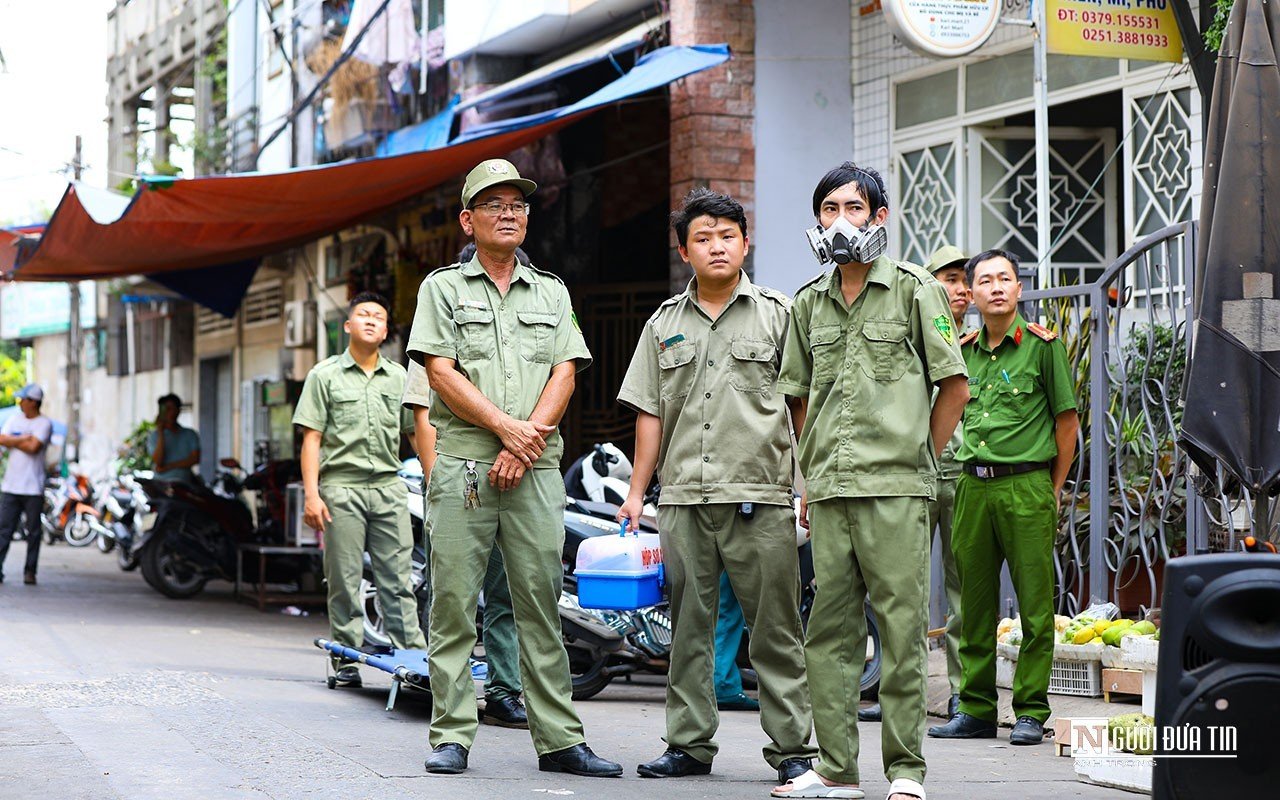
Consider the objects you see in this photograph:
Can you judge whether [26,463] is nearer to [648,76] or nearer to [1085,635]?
[648,76]

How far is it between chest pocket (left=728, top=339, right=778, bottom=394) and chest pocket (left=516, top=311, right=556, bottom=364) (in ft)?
2.24

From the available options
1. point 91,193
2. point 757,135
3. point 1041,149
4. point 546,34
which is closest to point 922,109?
point 757,135

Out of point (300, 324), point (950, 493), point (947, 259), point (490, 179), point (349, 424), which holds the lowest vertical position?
point (950, 493)

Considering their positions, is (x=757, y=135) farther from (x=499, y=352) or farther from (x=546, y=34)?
(x=499, y=352)

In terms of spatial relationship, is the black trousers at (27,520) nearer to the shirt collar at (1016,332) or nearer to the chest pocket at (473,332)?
the chest pocket at (473,332)

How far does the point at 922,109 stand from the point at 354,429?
4621mm

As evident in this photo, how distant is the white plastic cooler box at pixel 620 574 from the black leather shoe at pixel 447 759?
0.66m

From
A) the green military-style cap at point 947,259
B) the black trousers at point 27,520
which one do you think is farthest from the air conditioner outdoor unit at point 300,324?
the green military-style cap at point 947,259

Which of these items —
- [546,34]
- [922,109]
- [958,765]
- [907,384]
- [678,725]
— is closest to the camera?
[907,384]

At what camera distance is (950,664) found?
7.35 metres

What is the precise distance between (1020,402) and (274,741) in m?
3.26

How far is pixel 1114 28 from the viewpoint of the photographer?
8422mm

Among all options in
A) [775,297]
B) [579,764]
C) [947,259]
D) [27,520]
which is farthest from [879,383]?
[27,520]

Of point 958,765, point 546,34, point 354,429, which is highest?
point 546,34
